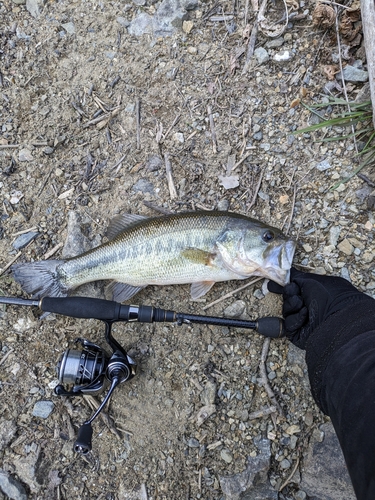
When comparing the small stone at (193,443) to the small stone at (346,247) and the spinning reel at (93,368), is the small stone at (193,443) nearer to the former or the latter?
the spinning reel at (93,368)

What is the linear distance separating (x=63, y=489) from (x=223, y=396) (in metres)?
1.96

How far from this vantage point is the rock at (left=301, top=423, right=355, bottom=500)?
3.60 meters

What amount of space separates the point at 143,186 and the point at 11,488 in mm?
3490

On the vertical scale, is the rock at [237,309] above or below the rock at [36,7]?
below

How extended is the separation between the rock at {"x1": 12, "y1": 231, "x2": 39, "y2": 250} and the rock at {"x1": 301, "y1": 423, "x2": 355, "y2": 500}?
12.2ft

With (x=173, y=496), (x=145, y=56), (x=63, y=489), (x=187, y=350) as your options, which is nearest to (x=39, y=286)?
(x=187, y=350)

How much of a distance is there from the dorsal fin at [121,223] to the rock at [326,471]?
9.32ft

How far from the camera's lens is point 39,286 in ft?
13.1

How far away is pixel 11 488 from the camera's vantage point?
3.92 meters

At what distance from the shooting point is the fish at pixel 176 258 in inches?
145

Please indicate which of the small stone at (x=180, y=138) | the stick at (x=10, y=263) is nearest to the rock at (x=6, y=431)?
the stick at (x=10, y=263)

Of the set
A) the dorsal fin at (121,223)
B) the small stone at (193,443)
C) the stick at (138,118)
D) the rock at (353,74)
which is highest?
the rock at (353,74)

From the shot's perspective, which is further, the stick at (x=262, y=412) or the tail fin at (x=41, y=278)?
the tail fin at (x=41, y=278)

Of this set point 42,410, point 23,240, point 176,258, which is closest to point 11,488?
point 42,410
